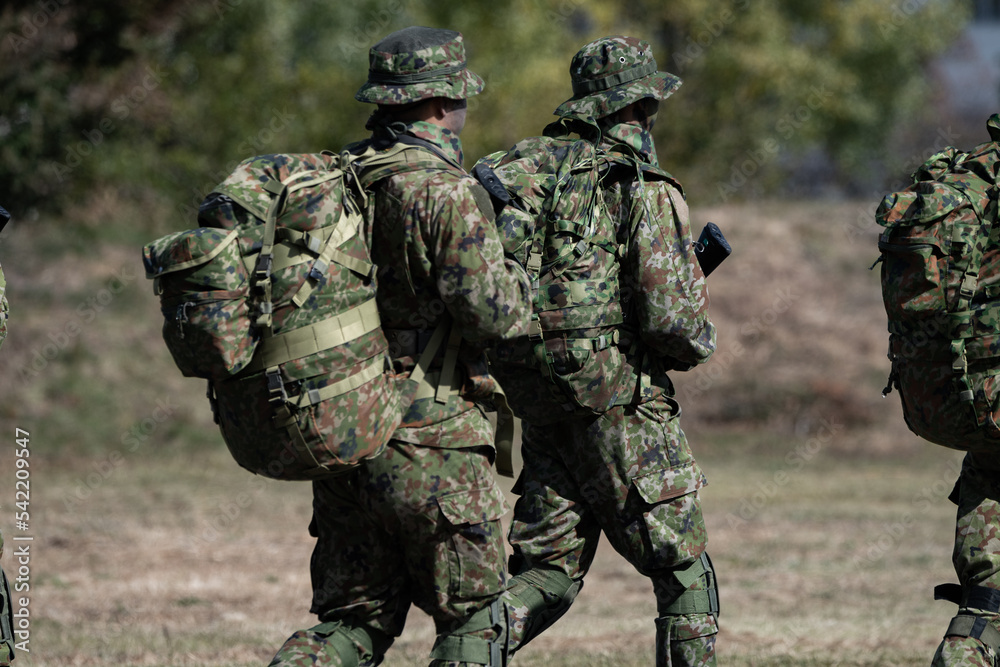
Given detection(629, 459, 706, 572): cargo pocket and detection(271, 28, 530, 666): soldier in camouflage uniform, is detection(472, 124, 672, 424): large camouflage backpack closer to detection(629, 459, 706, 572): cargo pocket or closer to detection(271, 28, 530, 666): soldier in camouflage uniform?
detection(629, 459, 706, 572): cargo pocket

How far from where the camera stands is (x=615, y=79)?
16.1 ft

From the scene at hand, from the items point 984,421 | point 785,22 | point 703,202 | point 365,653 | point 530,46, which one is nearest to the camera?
point 365,653

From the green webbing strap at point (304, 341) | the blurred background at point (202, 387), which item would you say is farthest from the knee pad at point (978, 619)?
the green webbing strap at point (304, 341)

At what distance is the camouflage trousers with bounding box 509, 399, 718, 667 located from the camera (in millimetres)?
4715

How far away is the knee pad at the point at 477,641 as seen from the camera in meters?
A: 3.99

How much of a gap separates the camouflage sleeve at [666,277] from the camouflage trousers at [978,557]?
1107 mm

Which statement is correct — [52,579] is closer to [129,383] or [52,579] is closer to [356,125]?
[129,383]

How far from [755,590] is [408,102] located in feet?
18.1

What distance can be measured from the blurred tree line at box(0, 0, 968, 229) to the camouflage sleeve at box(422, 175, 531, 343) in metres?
11.0

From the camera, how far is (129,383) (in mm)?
14500

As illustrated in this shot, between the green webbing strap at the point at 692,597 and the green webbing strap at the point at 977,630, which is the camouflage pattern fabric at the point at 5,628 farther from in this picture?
the green webbing strap at the point at 977,630

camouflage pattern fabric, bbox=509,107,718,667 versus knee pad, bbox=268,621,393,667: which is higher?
camouflage pattern fabric, bbox=509,107,718,667

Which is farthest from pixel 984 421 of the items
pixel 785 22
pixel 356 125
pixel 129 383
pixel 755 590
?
pixel 785 22

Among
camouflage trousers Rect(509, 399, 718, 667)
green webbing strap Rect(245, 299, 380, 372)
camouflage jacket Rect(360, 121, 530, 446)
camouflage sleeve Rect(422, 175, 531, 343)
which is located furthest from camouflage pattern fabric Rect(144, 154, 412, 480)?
camouflage trousers Rect(509, 399, 718, 667)
